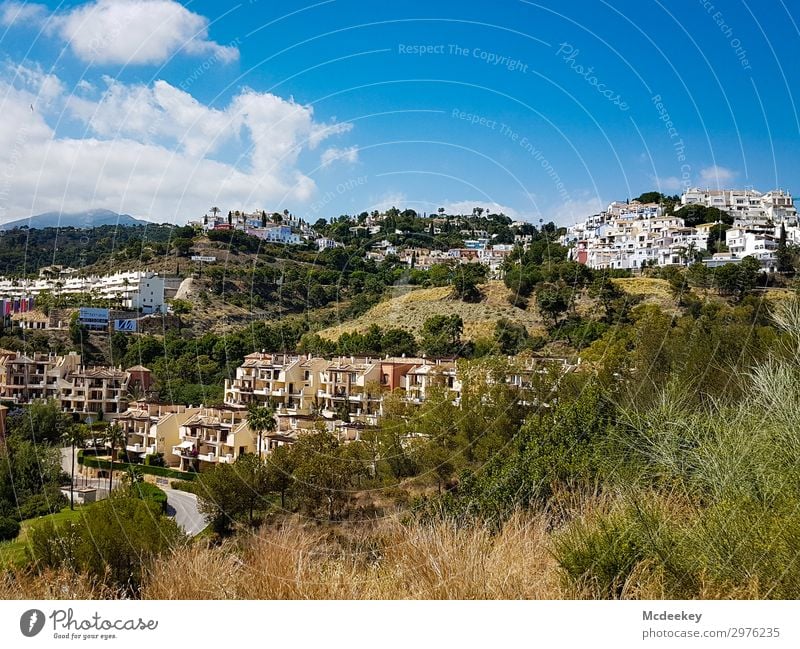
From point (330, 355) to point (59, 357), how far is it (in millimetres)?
4166

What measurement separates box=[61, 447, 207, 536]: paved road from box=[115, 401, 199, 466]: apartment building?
442 millimetres

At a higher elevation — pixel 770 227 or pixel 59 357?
pixel 770 227

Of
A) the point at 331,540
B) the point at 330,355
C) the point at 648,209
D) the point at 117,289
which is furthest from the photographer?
the point at 648,209

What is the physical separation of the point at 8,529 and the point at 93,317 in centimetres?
299

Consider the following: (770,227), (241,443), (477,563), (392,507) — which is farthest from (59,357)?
(770,227)

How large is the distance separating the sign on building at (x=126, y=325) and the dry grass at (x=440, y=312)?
14.6 feet

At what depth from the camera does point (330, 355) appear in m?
10.1

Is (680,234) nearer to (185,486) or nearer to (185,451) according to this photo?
(185,451)

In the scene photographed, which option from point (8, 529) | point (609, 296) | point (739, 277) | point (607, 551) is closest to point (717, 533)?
point (607, 551)

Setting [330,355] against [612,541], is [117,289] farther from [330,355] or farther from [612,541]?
[612,541]

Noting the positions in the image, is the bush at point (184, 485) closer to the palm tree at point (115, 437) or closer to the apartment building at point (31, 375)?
the palm tree at point (115, 437)

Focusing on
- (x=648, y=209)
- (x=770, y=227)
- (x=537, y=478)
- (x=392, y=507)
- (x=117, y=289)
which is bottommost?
(x=392, y=507)

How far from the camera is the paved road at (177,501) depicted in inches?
227
